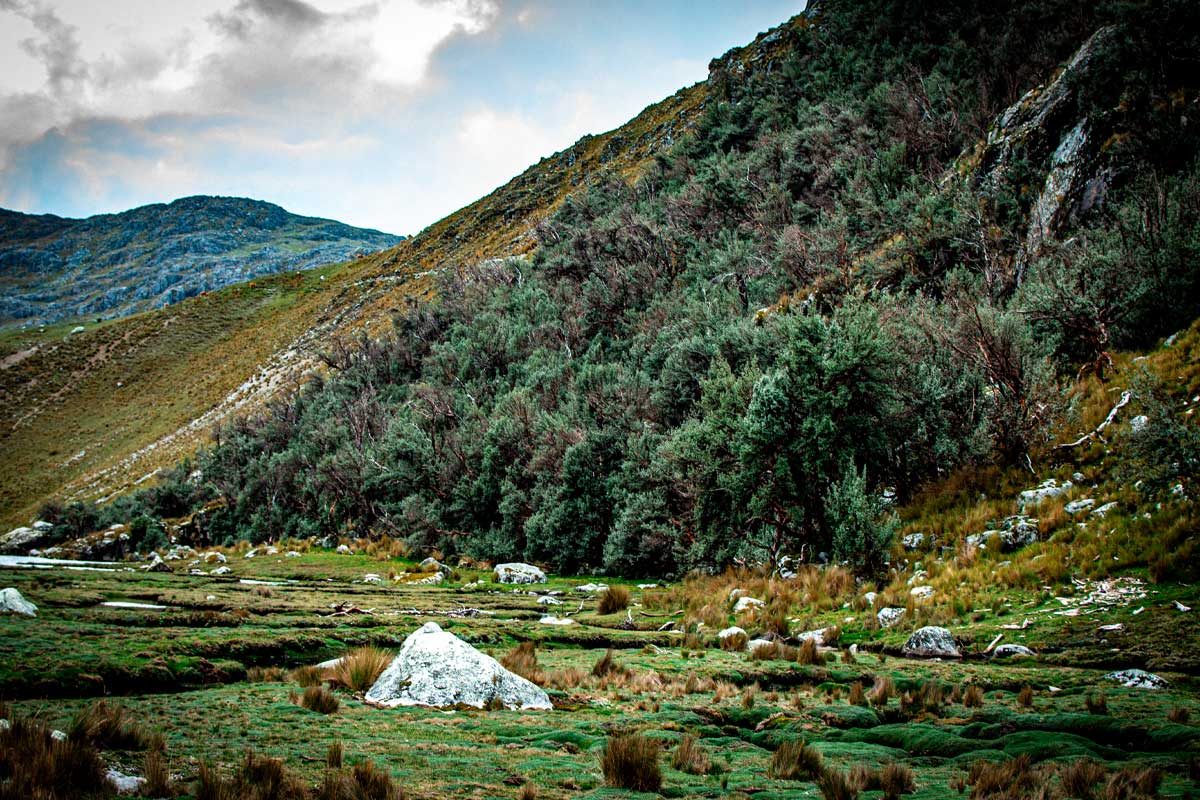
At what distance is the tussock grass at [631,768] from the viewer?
458 centimetres

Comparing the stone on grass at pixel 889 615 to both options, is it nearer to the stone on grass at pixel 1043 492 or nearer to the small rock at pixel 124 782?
the stone on grass at pixel 1043 492

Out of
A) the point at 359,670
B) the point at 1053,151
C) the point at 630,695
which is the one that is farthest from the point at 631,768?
the point at 1053,151

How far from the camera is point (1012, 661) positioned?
914cm

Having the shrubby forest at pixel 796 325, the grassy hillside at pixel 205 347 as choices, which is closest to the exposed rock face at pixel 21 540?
the shrubby forest at pixel 796 325

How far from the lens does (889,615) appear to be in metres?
12.3

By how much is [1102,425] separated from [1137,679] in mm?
9308

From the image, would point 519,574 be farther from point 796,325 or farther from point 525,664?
point 525,664

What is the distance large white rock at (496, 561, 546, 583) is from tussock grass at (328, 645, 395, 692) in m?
14.4

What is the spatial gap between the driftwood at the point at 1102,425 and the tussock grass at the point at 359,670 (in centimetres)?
1558

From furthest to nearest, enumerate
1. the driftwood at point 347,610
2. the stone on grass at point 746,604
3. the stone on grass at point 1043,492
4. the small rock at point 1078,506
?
the stone on grass at point 746,604 < the stone on grass at point 1043,492 < the driftwood at point 347,610 < the small rock at point 1078,506

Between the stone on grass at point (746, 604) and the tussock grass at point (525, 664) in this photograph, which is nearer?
the tussock grass at point (525, 664)

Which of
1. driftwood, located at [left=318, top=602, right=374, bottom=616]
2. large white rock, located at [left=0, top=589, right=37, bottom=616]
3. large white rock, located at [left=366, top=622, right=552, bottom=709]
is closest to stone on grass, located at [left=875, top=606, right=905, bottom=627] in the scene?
→ large white rock, located at [left=366, top=622, right=552, bottom=709]

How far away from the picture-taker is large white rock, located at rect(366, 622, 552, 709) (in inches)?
284

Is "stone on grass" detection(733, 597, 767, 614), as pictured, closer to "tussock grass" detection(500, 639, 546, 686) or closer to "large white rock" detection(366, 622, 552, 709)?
"tussock grass" detection(500, 639, 546, 686)
